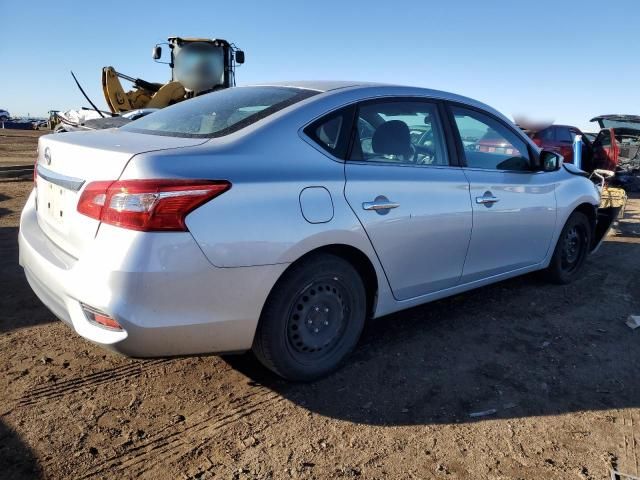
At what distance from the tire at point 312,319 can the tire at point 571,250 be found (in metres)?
2.48

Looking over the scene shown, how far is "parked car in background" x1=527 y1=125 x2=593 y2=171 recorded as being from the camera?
1265 centimetres

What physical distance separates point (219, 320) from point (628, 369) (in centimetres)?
257

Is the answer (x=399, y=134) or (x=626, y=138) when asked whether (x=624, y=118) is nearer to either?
(x=626, y=138)

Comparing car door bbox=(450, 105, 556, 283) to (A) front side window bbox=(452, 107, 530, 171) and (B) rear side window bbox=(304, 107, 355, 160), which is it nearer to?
(A) front side window bbox=(452, 107, 530, 171)

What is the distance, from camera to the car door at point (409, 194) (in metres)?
2.88

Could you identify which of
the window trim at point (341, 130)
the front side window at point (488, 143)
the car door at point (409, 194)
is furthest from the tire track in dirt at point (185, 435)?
the front side window at point (488, 143)

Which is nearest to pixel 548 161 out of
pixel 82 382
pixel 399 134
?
pixel 399 134

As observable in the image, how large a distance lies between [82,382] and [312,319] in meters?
1.30

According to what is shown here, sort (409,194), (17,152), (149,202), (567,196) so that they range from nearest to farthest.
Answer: (149,202), (409,194), (567,196), (17,152)

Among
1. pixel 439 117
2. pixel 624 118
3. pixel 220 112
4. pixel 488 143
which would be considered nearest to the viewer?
pixel 220 112

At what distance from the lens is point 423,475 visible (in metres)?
2.19

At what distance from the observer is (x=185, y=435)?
2.38m

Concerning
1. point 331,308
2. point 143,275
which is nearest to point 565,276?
point 331,308

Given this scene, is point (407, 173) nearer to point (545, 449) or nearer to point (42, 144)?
point (545, 449)
